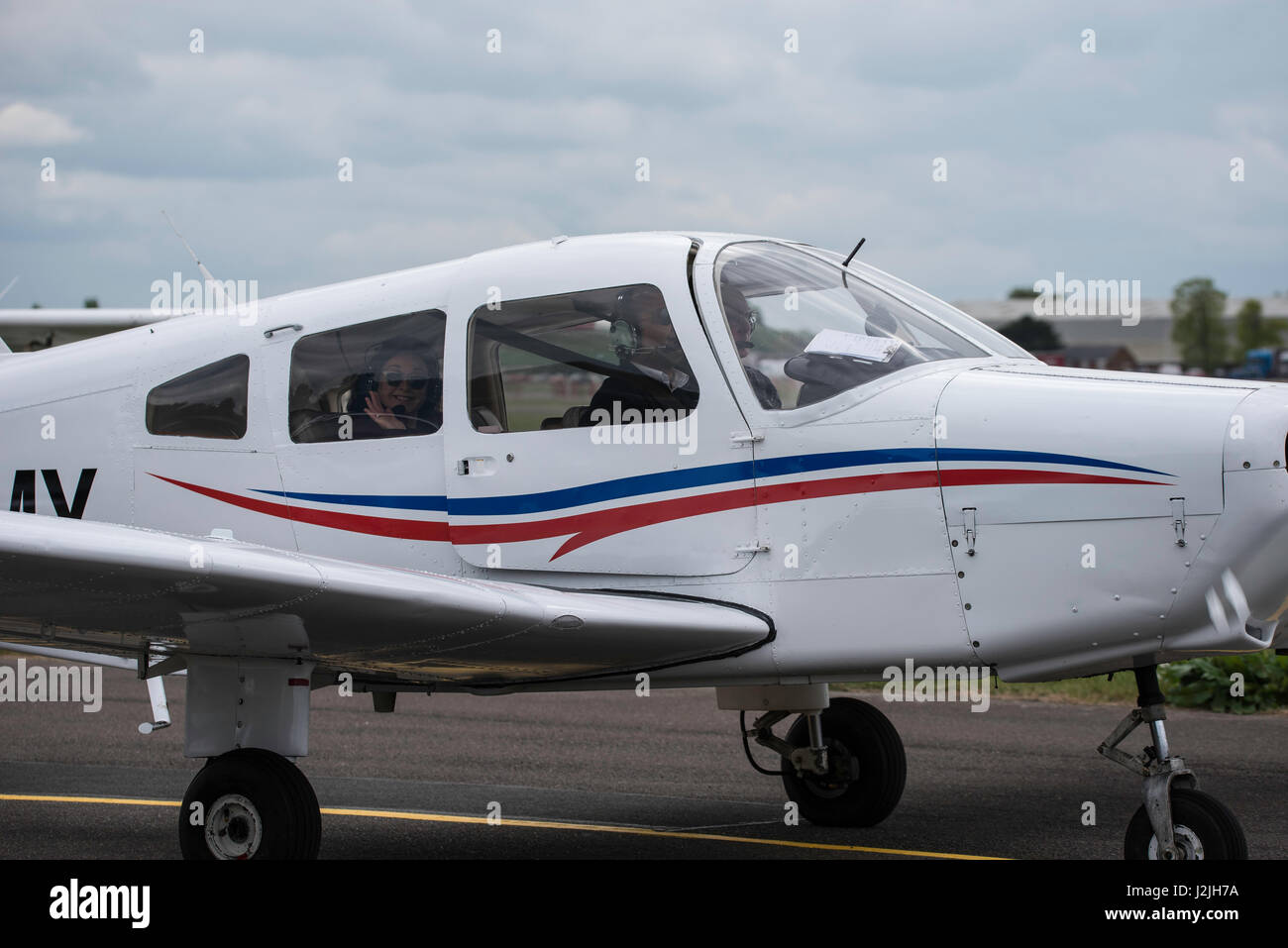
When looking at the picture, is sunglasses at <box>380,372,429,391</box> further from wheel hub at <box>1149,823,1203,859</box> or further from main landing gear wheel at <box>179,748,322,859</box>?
wheel hub at <box>1149,823,1203,859</box>

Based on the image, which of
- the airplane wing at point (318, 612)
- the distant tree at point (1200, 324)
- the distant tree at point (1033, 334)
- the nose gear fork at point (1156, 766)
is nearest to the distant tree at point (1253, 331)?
the distant tree at point (1200, 324)

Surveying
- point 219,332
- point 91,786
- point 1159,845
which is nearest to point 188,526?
point 219,332

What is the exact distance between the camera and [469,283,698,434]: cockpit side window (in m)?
5.99

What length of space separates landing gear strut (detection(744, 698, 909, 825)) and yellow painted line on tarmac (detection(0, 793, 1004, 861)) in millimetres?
540

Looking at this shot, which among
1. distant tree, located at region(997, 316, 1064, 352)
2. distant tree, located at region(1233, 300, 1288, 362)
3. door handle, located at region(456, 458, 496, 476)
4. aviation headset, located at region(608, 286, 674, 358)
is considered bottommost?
door handle, located at region(456, 458, 496, 476)

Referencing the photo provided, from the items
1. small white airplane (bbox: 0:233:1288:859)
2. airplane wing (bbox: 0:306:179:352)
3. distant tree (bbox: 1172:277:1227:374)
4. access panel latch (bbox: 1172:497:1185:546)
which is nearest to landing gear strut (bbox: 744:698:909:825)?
small white airplane (bbox: 0:233:1288:859)

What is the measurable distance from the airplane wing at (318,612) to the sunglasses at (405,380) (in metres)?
0.97

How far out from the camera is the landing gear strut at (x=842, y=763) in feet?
24.7

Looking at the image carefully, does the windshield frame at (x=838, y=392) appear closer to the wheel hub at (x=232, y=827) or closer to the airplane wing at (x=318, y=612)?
the airplane wing at (x=318, y=612)

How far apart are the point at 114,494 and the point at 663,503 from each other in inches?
108

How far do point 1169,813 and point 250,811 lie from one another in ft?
11.7

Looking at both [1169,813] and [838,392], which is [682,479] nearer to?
[838,392]

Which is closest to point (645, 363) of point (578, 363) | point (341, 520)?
point (578, 363)

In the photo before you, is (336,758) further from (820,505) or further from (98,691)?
(820,505)
